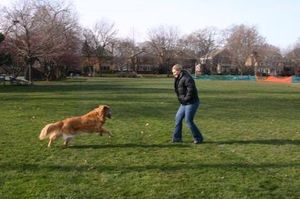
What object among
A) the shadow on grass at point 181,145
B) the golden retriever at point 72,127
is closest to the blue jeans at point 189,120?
the shadow on grass at point 181,145

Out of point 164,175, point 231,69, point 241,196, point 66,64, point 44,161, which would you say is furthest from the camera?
point 231,69

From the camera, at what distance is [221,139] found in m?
12.7

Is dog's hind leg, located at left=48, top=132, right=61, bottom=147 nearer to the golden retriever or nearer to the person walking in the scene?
the golden retriever

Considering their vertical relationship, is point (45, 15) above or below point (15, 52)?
above

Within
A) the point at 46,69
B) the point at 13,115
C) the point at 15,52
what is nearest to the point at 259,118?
the point at 13,115

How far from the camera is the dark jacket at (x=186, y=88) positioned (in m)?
11.6

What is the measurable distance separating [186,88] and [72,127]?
2.80 meters

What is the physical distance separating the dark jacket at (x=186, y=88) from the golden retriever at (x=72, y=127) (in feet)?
6.22

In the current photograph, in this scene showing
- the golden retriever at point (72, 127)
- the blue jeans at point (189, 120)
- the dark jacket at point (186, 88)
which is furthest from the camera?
the blue jeans at point (189, 120)

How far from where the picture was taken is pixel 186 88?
38.4 feet

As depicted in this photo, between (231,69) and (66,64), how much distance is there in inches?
2901

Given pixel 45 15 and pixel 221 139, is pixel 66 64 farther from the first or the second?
pixel 221 139

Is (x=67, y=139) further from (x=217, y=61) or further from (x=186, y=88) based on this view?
(x=217, y=61)

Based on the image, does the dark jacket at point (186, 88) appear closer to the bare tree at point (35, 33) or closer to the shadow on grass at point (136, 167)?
the shadow on grass at point (136, 167)
